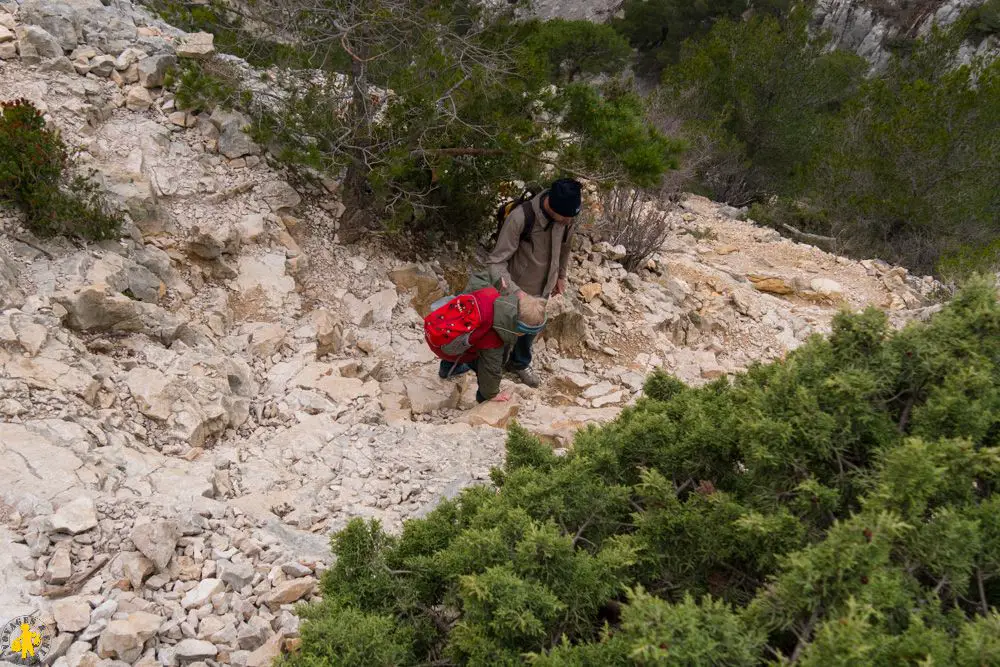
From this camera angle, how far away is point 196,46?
6172mm

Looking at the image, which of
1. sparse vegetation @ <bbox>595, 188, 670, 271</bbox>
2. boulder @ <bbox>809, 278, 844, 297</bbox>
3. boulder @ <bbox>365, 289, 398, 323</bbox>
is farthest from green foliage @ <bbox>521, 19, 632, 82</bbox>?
boulder @ <bbox>365, 289, 398, 323</bbox>

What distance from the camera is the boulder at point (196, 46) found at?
20.1 ft

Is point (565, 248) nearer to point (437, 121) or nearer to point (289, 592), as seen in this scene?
point (437, 121)

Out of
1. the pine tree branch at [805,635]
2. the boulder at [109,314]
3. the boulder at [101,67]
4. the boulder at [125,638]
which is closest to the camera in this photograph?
the pine tree branch at [805,635]

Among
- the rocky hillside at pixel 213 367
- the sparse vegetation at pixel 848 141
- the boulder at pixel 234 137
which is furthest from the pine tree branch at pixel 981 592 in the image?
the sparse vegetation at pixel 848 141

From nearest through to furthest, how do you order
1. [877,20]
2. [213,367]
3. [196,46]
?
[213,367] → [196,46] → [877,20]

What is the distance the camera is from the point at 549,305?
621 cm

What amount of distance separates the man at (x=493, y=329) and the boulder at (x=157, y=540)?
2420mm

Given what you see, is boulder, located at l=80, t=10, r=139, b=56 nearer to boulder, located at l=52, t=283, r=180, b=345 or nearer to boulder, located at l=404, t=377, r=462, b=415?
boulder, located at l=52, t=283, r=180, b=345

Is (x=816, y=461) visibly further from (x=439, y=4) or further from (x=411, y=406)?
(x=439, y=4)

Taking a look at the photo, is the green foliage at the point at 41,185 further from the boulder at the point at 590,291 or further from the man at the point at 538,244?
the boulder at the point at 590,291

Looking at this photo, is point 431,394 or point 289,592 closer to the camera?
point 289,592

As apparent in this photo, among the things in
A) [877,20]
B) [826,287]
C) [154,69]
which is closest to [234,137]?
[154,69]

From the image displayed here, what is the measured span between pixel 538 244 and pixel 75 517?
3445 mm
